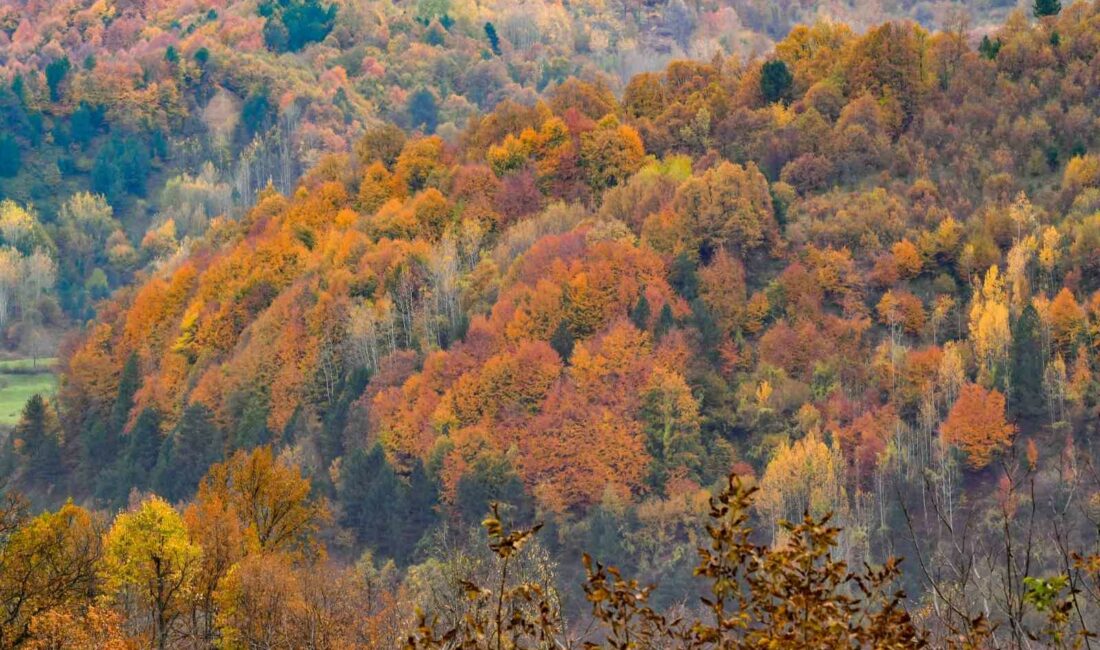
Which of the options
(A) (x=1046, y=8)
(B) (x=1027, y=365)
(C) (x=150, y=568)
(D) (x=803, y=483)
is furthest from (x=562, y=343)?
(A) (x=1046, y=8)

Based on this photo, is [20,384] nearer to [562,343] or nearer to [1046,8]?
[562,343]

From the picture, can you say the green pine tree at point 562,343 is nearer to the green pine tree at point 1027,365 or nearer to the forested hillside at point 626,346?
the forested hillside at point 626,346

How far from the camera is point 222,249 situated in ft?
354

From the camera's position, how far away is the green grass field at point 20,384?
122 m

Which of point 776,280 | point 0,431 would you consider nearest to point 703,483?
point 776,280

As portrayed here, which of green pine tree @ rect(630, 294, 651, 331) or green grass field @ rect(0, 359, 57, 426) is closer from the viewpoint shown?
green pine tree @ rect(630, 294, 651, 331)

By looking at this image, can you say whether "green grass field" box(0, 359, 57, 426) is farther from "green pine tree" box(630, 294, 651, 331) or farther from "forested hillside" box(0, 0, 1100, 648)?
"green pine tree" box(630, 294, 651, 331)

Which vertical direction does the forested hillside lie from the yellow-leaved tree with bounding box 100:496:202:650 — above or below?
below

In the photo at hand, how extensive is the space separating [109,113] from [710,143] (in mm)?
99296

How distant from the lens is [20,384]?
13225cm

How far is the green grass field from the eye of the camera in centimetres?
12225

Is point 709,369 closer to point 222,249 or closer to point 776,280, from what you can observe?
point 776,280

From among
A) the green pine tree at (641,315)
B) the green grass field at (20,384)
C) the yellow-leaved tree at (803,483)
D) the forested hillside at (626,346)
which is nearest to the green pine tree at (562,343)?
the forested hillside at (626,346)

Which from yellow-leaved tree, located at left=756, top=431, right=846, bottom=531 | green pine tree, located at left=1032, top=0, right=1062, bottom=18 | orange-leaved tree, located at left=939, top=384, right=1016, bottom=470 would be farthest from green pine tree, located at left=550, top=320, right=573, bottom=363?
green pine tree, located at left=1032, top=0, right=1062, bottom=18
